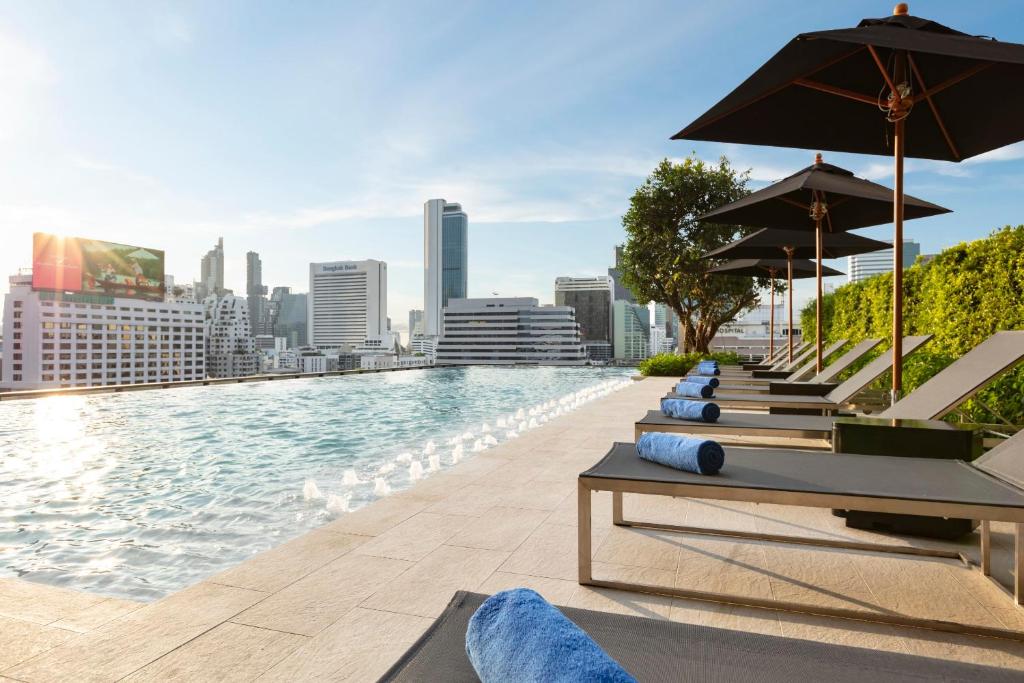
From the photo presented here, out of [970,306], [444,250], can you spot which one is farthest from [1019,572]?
[444,250]

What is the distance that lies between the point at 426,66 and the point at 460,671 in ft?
38.2

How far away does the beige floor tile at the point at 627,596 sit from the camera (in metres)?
1.99

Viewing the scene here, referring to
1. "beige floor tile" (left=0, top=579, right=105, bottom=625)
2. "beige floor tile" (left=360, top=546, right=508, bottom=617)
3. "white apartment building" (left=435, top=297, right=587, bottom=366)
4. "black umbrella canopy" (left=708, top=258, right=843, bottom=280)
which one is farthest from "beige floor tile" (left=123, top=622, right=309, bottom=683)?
"white apartment building" (left=435, top=297, right=587, bottom=366)

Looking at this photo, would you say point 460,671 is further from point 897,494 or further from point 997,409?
point 997,409

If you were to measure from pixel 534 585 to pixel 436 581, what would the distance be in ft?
1.31

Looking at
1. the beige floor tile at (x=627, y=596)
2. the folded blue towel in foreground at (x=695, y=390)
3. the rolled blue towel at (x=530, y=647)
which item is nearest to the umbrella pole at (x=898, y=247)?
the folded blue towel in foreground at (x=695, y=390)

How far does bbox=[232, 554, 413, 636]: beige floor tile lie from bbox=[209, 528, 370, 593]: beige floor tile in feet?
0.23

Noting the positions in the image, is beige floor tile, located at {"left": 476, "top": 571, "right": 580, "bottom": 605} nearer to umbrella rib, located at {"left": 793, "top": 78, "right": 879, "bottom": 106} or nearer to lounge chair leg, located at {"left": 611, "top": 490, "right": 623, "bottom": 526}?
lounge chair leg, located at {"left": 611, "top": 490, "right": 623, "bottom": 526}

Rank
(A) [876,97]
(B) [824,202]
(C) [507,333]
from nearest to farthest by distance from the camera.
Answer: (A) [876,97] < (B) [824,202] < (C) [507,333]

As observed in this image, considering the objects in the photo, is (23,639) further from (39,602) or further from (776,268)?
(776,268)

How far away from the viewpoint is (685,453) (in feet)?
7.55

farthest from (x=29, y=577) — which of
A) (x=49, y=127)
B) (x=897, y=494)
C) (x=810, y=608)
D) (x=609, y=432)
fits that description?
(x=49, y=127)

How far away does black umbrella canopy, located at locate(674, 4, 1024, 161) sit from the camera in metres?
3.06

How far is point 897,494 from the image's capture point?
1.95 meters
